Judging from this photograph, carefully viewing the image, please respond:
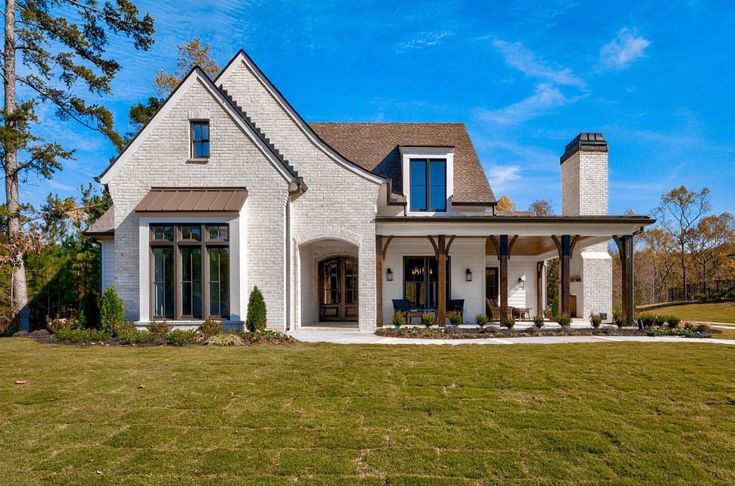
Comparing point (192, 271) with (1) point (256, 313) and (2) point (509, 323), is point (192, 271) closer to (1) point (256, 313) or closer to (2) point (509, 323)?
(1) point (256, 313)

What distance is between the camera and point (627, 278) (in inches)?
579

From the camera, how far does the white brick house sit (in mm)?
13102

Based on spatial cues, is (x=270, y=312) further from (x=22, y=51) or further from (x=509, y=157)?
(x=509, y=157)

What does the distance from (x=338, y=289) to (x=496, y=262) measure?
7371mm

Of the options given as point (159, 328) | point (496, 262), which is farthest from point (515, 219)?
point (159, 328)

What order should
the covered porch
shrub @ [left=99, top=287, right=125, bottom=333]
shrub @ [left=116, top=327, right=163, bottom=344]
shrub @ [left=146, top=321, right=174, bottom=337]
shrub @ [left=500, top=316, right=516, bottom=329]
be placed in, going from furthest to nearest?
the covered porch → shrub @ [left=500, top=316, right=516, bottom=329] → shrub @ [left=99, top=287, right=125, bottom=333] → shrub @ [left=146, top=321, right=174, bottom=337] → shrub @ [left=116, top=327, right=163, bottom=344]

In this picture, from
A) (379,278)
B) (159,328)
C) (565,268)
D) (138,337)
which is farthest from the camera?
(565,268)

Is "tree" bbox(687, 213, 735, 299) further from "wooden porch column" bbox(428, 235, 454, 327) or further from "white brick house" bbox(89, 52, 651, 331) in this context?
"wooden porch column" bbox(428, 235, 454, 327)

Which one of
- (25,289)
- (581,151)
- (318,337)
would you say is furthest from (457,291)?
(25,289)

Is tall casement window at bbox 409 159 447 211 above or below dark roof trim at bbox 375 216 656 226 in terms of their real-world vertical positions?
above

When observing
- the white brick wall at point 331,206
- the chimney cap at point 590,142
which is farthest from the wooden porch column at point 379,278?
the chimney cap at point 590,142

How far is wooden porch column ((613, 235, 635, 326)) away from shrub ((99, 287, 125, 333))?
16.0 meters

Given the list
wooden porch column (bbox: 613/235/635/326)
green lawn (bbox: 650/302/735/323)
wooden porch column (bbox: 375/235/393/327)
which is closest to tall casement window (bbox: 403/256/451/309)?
wooden porch column (bbox: 375/235/393/327)

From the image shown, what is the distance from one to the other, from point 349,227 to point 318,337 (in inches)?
155
